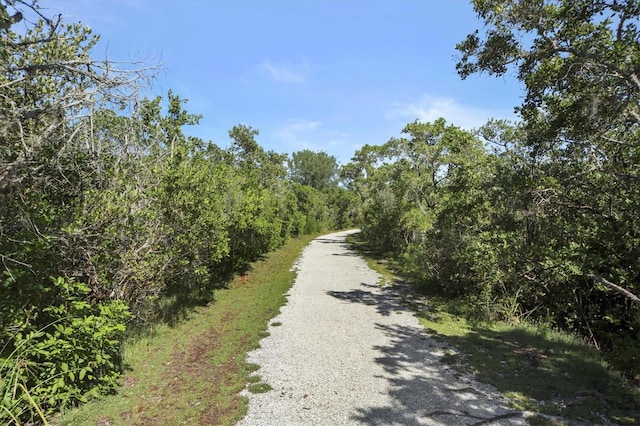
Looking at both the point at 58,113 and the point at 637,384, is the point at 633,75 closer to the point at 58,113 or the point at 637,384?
the point at 637,384

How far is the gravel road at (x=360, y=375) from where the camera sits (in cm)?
505

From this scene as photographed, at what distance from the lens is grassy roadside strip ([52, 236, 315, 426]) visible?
5.12 metres

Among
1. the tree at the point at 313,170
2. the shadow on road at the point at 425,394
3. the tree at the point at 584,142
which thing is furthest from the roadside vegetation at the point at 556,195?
the tree at the point at 313,170

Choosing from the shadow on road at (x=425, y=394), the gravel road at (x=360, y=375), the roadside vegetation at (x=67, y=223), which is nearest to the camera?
the roadside vegetation at (x=67, y=223)

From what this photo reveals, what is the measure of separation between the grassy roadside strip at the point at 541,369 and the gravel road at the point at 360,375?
1.21ft

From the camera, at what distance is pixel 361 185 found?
33031mm

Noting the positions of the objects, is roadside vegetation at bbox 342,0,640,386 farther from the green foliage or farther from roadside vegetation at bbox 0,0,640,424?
the green foliage

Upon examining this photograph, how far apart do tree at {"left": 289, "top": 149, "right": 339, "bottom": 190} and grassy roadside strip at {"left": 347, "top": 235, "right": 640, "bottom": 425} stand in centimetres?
6521

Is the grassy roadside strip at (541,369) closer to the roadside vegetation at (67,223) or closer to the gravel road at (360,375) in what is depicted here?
the gravel road at (360,375)

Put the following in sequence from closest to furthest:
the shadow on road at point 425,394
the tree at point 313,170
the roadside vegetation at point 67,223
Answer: the roadside vegetation at point 67,223 → the shadow on road at point 425,394 → the tree at point 313,170

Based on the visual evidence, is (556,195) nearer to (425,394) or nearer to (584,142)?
(584,142)

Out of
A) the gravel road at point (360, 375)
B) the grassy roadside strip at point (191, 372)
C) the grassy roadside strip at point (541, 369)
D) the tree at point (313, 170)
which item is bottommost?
the grassy roadside strip at point (191, 372)

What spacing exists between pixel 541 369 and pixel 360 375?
11.1 ft

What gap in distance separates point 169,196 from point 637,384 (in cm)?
1015
